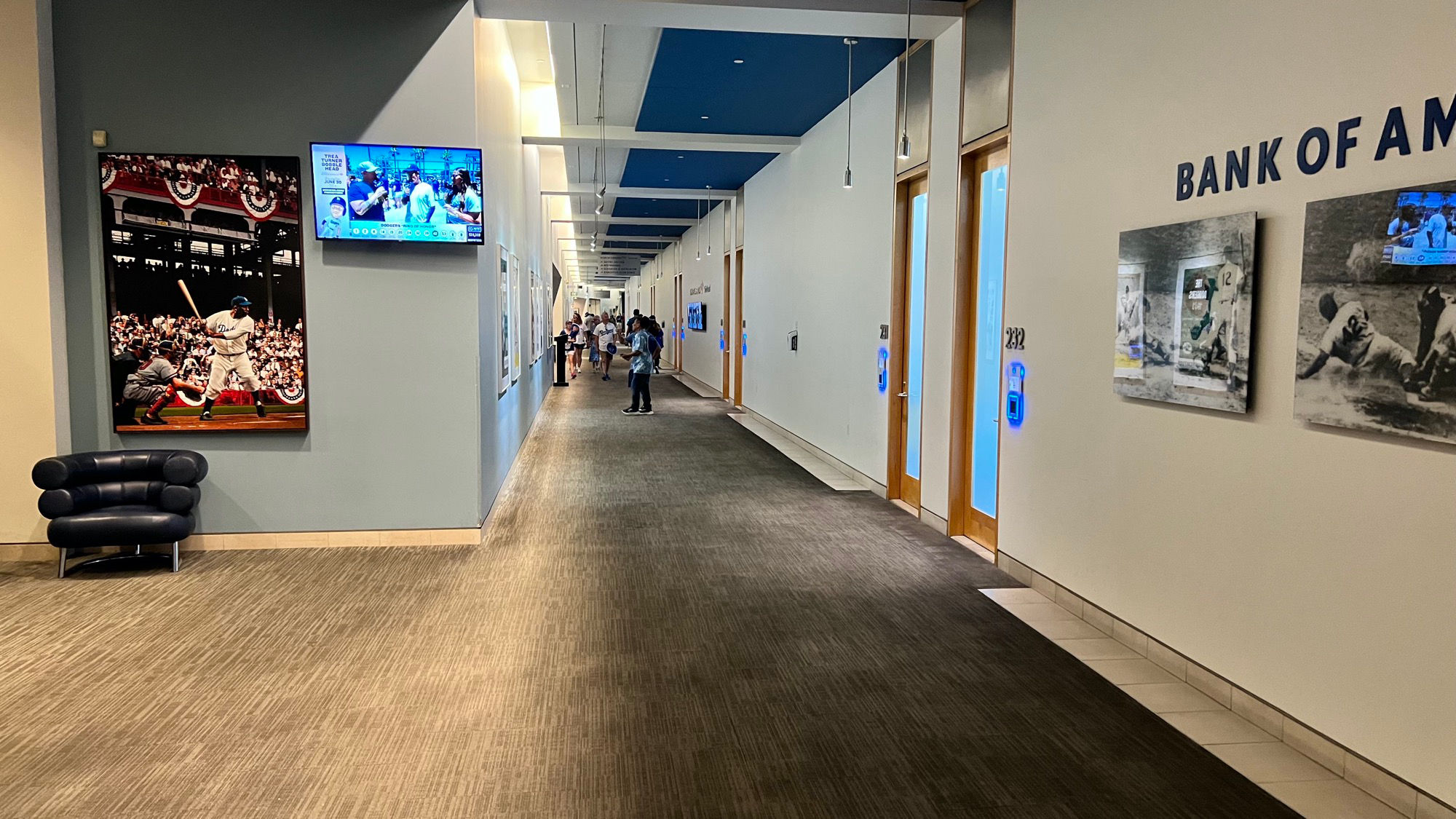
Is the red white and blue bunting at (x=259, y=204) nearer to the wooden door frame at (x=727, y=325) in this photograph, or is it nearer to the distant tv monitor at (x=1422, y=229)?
the distant tv monitor at (x=1422, y=229)

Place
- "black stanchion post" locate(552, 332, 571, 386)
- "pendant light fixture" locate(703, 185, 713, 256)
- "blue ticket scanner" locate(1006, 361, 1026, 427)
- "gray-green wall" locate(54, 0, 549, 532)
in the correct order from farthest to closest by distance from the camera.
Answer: "black stanchion post" locate(552, 332, 571, 386)
"pendant light fixture" locate(703, 185, 713, 256)
"gray-green wall" locate(54, 0, 549, 532)
"blue ticket scanner" locate(1006, 361, 1026, 427)

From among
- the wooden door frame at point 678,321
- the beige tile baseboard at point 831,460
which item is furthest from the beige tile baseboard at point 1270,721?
the wooden door frame at point 678,321

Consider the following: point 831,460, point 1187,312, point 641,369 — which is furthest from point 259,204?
point 641,369

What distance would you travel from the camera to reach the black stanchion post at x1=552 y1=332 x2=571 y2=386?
19.3m

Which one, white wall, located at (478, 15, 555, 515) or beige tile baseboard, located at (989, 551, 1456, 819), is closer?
beige tile baseboard, located at (989, 551, 1456, 819)

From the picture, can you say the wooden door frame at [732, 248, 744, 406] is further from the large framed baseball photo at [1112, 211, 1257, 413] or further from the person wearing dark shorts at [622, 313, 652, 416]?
the large framed baseball photo at [1112, 211, 1257, 413]

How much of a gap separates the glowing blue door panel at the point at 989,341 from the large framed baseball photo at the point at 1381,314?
2.68 m

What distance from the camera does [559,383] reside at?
65.4 ft

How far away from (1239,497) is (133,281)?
20.8 feet

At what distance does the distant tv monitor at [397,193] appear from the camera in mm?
5965

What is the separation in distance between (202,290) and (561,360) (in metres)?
13.6

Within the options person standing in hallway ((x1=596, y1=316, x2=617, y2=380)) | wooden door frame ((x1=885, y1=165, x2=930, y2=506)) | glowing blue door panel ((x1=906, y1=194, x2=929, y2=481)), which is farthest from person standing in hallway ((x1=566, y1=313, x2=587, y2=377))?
glowing blue door panel ((x1=906, y1=194, x2=929, y2=481))

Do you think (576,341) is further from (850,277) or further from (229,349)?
(229,349)

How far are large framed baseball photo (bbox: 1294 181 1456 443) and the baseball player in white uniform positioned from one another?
586 cm
